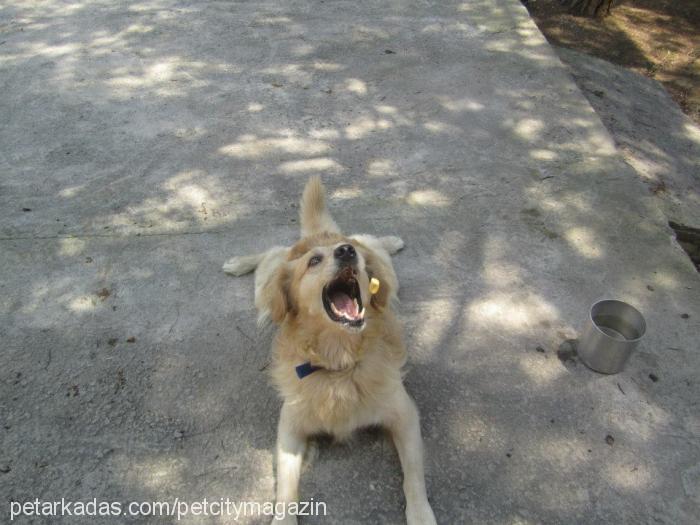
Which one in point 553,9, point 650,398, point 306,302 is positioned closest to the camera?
point 306,302

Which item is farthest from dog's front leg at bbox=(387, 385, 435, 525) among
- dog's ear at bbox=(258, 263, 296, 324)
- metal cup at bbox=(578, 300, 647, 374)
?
metal cup at bbox=(578, 300, 647, 374)

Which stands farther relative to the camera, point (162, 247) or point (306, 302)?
point (162, 247)

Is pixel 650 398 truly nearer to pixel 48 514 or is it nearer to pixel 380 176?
pixel 380 176

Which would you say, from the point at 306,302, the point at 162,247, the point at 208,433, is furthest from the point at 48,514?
the point at 162,247

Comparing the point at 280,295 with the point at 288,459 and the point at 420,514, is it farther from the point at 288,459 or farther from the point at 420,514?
the point at 420,514

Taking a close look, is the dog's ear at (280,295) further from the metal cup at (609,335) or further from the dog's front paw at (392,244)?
the metal cup at (609,335)

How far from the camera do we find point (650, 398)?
262cm

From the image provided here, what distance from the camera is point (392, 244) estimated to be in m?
3.41

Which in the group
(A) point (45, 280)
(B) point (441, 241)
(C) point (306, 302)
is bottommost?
(A) point (45, 280)

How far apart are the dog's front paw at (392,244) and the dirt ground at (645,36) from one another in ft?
13.5

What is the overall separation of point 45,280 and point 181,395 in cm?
127

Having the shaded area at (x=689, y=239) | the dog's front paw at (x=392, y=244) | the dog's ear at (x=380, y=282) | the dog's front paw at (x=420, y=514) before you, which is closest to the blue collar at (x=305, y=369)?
the dog's ear at (x=380, y=282)

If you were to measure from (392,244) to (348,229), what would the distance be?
38cm

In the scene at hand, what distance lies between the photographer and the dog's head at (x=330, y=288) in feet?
Answer: 7.62
